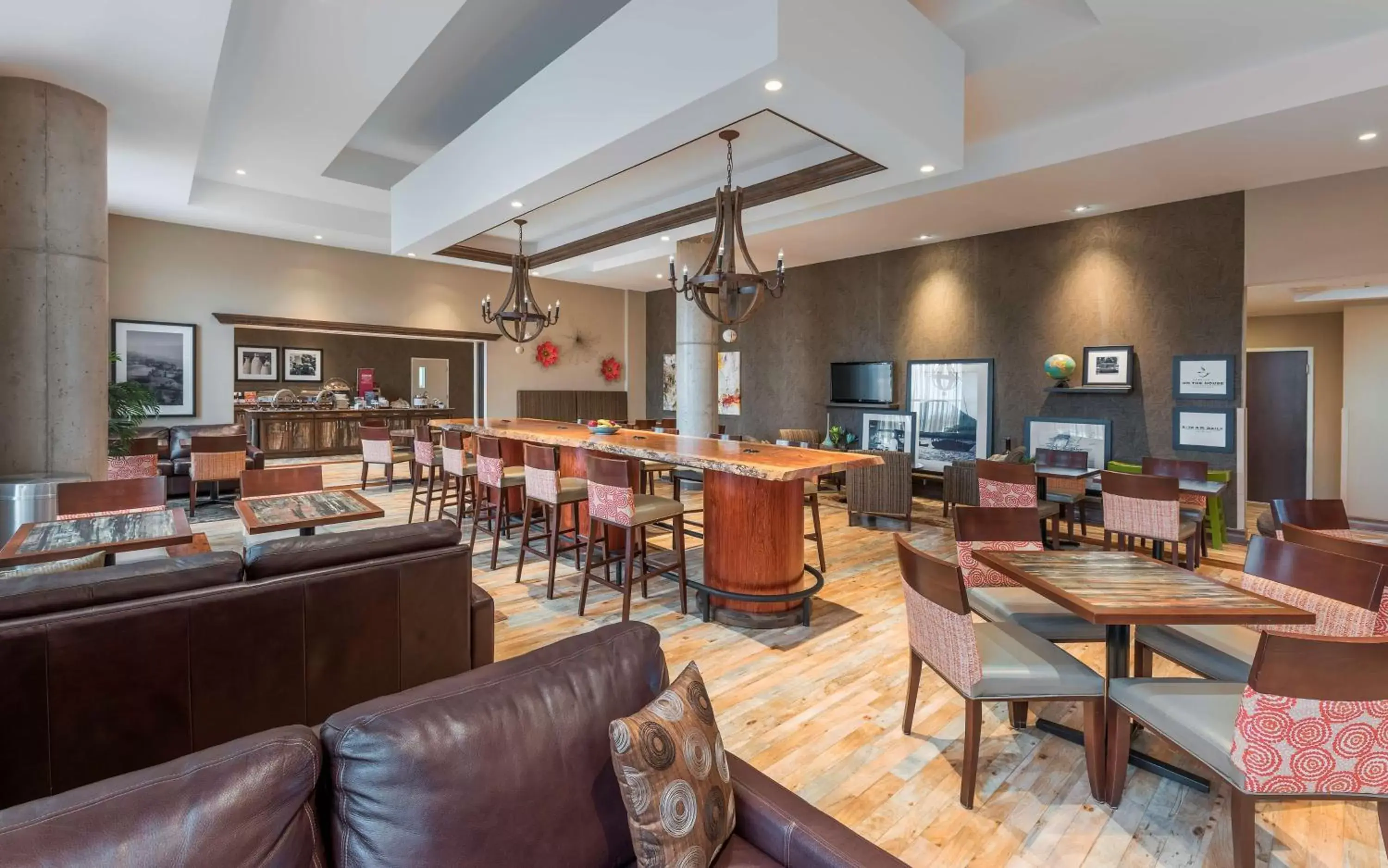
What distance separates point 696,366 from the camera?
25.8 ft

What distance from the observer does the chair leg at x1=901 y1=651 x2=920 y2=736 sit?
8.29 ft

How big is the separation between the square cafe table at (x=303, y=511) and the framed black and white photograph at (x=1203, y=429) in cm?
677

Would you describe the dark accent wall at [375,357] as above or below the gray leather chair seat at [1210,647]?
above

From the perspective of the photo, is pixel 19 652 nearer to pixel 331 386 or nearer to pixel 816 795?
pixel 816 795

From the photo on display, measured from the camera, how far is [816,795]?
2.21 meters

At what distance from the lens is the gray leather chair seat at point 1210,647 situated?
218cm

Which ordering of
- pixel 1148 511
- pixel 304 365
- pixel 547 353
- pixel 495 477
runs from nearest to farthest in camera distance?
1. pixel 1148 511
2. pixel 495 477
3. pixel 547 353
4. pixel 304 365

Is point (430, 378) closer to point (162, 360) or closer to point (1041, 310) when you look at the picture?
point (162, 360)

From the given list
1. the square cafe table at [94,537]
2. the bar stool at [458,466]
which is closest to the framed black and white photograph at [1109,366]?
the bar stool at [458,466]

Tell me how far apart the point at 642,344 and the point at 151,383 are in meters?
7.24

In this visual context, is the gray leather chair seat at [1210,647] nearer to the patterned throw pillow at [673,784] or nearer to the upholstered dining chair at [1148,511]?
the patterned throw pillow at [673,784]

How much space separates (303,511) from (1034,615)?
3405 millimetres

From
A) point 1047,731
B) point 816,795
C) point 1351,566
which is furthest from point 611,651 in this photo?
point 1351,566

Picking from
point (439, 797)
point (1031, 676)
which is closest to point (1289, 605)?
point (1031, 676)
